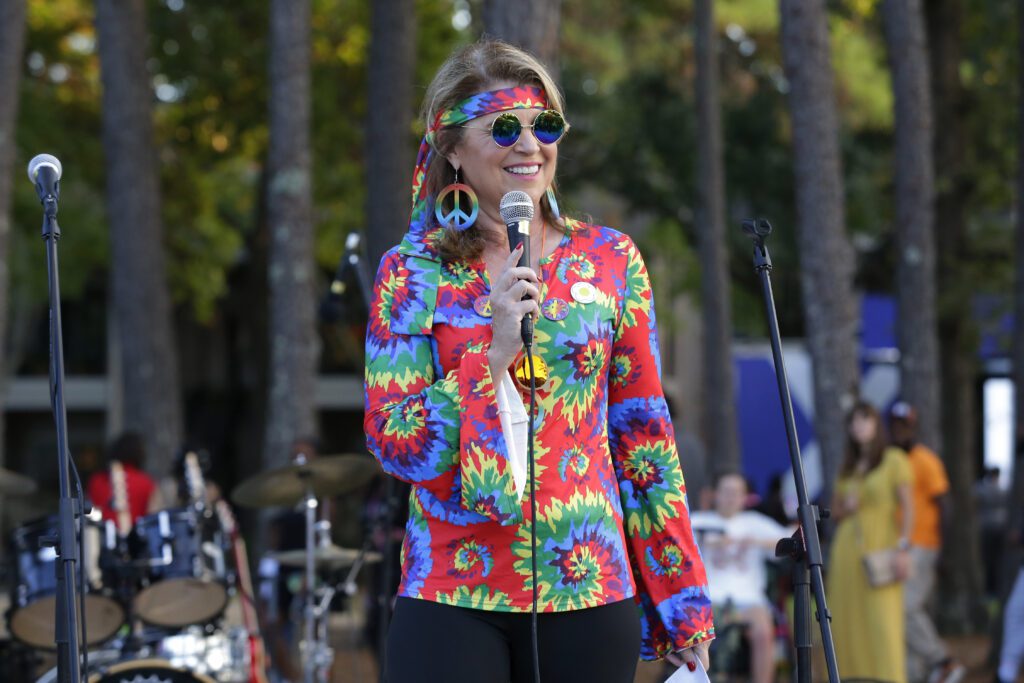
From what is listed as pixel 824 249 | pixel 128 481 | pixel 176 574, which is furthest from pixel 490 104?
pixel 824 249

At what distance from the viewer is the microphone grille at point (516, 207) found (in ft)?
10.1

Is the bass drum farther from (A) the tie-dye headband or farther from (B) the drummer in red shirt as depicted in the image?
(A) the tie-dye headband

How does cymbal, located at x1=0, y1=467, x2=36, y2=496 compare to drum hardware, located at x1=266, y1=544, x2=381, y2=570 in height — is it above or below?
above

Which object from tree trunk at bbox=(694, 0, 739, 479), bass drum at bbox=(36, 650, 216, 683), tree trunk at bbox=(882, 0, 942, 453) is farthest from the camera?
tree trunk at bbox=(694, 0, 739, 479)

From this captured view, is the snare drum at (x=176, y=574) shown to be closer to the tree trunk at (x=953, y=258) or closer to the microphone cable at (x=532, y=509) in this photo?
the microphone cable at (x=532, y=509)

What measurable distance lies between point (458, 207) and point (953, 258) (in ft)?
48.5

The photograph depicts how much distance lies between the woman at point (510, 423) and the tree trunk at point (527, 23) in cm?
492

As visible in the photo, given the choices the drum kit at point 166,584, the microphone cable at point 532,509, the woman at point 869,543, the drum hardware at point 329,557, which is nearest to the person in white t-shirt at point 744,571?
the woman at point 869,543

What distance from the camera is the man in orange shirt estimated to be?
10539 millimetres

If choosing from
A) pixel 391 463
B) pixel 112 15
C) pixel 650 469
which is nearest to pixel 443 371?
pixel 391 463

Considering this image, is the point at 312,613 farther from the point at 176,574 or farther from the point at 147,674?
the point at 147,674

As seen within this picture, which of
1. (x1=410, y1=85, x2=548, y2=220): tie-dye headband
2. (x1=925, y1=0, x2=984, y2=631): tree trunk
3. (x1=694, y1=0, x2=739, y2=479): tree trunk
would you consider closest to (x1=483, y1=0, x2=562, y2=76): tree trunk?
(x1=410, y1=85, x2=548, y2=220): tie-dye headband

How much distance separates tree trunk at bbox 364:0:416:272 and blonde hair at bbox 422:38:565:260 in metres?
9.92

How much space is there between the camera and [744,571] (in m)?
10.3
